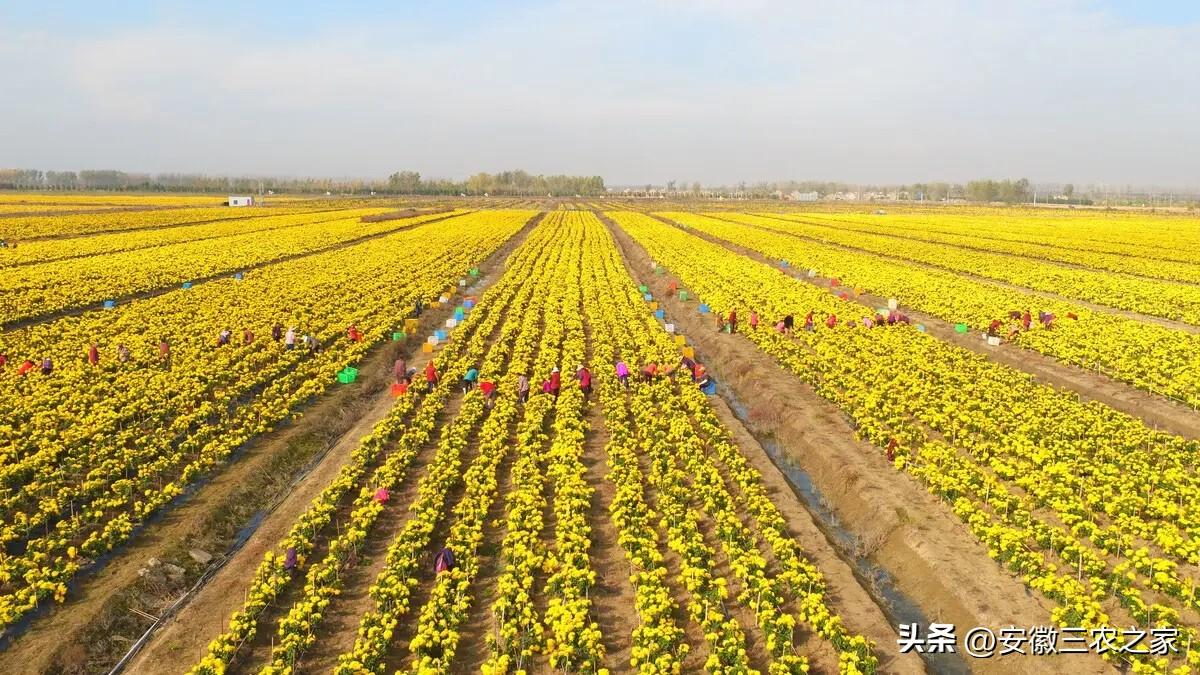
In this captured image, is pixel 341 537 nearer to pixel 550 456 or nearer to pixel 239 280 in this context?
pixel 550 456

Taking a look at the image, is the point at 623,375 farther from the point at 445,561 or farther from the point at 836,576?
the point at 445,561

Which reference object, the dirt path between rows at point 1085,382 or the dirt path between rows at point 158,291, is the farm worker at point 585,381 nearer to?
the dirt path between rows at point 1085,382

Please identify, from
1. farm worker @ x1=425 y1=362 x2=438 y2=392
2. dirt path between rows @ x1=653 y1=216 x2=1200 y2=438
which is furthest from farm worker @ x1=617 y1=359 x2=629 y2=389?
dirt path between rows @ x1=653 y1=216 x2=1200 y2=438

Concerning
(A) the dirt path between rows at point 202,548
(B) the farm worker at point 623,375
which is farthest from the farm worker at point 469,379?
(B) the farm worker at point 623,375

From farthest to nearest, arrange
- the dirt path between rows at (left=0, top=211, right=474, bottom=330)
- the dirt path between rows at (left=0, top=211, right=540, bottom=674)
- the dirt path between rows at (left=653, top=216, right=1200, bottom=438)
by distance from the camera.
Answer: the dirt path between rows at (left=0, top=211, right=474, bottom=330)
the dirt path between rows at (left=653, top=216, right=1200, bottom=438)
the dirt path between rows at (left=0, top=211, right=540, bottom=674)

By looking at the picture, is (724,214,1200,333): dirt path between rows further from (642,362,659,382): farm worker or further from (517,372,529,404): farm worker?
(517,372,529,404): farm worker

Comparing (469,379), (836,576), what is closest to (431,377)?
(469,379)
